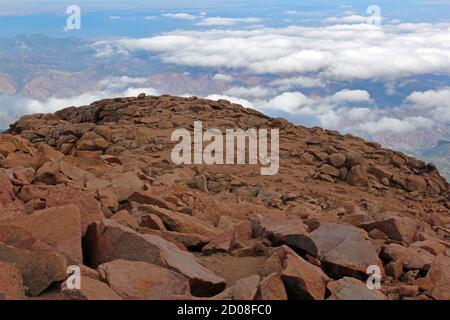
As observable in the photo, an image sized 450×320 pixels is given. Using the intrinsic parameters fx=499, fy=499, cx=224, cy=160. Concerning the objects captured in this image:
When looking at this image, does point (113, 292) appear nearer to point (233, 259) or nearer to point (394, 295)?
point (233, 259)

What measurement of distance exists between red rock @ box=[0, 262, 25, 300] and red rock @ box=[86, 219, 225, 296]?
1395 millimetres

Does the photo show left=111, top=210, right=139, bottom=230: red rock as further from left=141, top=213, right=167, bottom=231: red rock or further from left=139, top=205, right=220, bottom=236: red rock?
left=139, top=205, right=220, bottom=236: red rock

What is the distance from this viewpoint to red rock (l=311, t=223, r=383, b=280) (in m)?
7.45

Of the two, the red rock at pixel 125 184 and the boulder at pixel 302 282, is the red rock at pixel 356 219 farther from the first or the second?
the red rock at pixel 125 184

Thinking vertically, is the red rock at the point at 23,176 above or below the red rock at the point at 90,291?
below

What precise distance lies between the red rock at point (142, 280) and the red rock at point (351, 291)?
1830mm

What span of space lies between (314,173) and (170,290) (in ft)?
51.7

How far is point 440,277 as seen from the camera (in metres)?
7.29

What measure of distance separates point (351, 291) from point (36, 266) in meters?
3.78

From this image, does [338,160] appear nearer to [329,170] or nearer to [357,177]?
[329,170]
